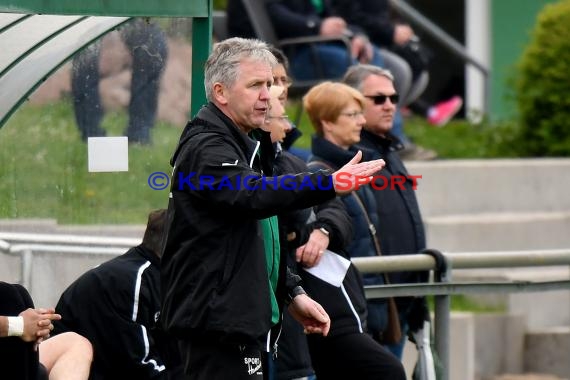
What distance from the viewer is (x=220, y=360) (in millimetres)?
5211

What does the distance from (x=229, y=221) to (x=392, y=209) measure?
2.43 meters

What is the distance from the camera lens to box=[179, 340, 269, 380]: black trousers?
5.21 m

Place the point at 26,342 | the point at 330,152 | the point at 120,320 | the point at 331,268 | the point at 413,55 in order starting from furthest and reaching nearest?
the point at 413,55 < the point at 330,152 < the point at 331,268 < the point at 120,320 < the point at 26,342

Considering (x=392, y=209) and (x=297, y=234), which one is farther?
(x=392, y=209)

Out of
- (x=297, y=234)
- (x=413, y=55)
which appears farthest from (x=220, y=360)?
(x=413, y=55)

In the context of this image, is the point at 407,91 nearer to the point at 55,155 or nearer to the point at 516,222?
the point at 516,222

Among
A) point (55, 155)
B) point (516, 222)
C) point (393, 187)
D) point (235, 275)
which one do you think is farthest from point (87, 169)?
point (516, 222)

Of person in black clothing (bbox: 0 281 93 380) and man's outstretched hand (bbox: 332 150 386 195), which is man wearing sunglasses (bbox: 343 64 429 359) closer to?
person in black clothing (bbox: 0 281 93 380)

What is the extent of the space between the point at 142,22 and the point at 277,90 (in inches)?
27.1

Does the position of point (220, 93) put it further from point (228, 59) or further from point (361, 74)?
point (361, 74)

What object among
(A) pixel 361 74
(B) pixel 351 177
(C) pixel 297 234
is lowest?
(C) pixel 297 234

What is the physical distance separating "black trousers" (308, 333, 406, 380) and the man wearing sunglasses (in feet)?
2.51

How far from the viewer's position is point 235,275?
16.8ft

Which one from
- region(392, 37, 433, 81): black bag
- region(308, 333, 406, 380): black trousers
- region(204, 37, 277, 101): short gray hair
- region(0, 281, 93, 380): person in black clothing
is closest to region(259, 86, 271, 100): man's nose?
region(204, 37, 277, 101): short gray hair
